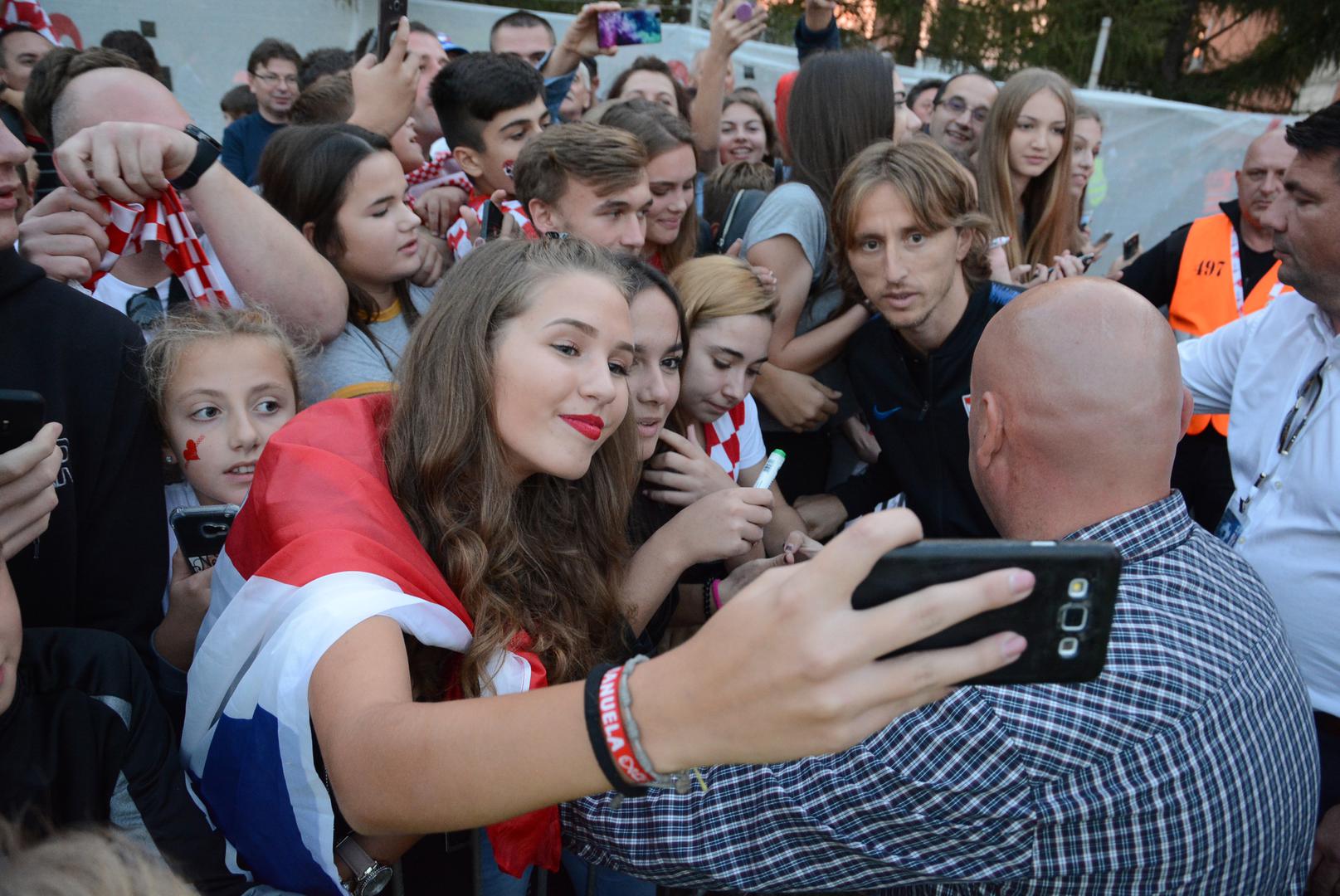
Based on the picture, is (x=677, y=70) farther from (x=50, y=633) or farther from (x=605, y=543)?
(x=50, y=633)

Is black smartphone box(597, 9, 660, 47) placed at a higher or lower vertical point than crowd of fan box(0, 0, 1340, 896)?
higher

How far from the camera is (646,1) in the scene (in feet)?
35.9

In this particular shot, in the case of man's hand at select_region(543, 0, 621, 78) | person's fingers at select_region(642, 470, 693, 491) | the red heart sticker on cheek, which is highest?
man's hand at select_region(543, 0, 621, 78)

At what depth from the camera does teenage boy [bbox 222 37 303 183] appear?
17.5 ft

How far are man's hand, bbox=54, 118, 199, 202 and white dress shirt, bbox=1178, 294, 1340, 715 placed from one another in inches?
110

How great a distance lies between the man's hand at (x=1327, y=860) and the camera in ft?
6.44

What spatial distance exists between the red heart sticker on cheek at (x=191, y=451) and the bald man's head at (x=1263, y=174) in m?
3.98

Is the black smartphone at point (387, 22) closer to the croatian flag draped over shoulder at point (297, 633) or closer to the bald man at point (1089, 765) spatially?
the croatian flag draped over shoulder at point (297, 633)

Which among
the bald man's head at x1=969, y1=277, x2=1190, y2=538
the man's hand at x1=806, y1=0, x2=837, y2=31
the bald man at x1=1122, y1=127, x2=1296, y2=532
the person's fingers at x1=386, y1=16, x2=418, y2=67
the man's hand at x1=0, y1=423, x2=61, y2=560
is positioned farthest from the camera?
the man's hand at x1=806, y1=0, x2=837, y2=31

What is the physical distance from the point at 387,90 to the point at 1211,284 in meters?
3.36

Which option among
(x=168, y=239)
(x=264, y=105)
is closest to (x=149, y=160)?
(x=168, y=239)

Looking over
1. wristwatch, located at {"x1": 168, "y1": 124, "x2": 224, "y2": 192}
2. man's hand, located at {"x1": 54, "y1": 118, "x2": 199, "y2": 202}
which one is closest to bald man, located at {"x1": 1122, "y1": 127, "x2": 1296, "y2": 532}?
wristwatch, located at {"x1": 168, "y1": 124, "x2": 224, "y2": 192}

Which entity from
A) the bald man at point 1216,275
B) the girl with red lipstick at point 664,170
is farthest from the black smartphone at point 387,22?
the bald man at point 1216,275

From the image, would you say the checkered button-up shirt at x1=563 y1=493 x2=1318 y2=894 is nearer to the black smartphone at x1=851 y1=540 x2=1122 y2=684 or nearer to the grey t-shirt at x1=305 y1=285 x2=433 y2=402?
the black smartphone at x1=851 y1=540 x2=1122 y2=684
